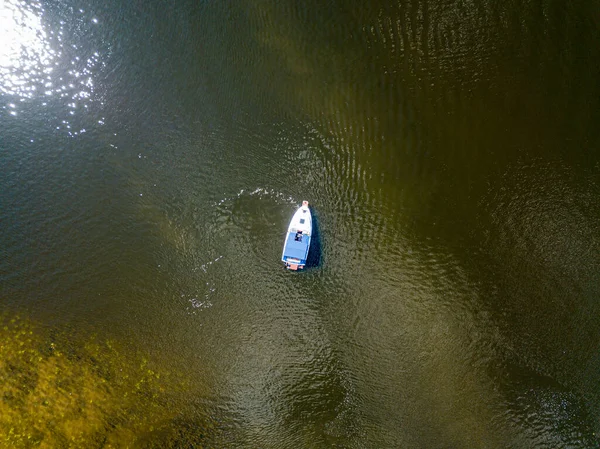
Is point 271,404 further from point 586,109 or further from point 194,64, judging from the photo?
point 586,109

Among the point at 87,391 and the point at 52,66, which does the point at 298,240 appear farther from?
the point at 52,66

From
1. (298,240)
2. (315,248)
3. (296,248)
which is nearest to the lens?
(296,248)

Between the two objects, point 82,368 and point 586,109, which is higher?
point 586,109

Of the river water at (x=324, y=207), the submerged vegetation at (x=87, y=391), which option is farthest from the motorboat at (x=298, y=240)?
the submerged vegetation at (x=87, y=391)

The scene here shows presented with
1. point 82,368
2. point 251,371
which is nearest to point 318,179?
point 251,371

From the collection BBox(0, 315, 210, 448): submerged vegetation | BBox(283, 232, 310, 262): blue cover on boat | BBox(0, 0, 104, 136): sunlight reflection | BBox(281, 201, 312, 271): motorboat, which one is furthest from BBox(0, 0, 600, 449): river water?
BBox(283, 232, 310, 262): blue cover on boat

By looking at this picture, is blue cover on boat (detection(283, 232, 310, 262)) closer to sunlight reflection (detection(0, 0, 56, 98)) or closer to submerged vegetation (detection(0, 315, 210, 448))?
submerged vegetation (detection(0, 315, 210, 448))

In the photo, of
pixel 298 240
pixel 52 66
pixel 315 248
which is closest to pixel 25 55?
pixel 52 66
